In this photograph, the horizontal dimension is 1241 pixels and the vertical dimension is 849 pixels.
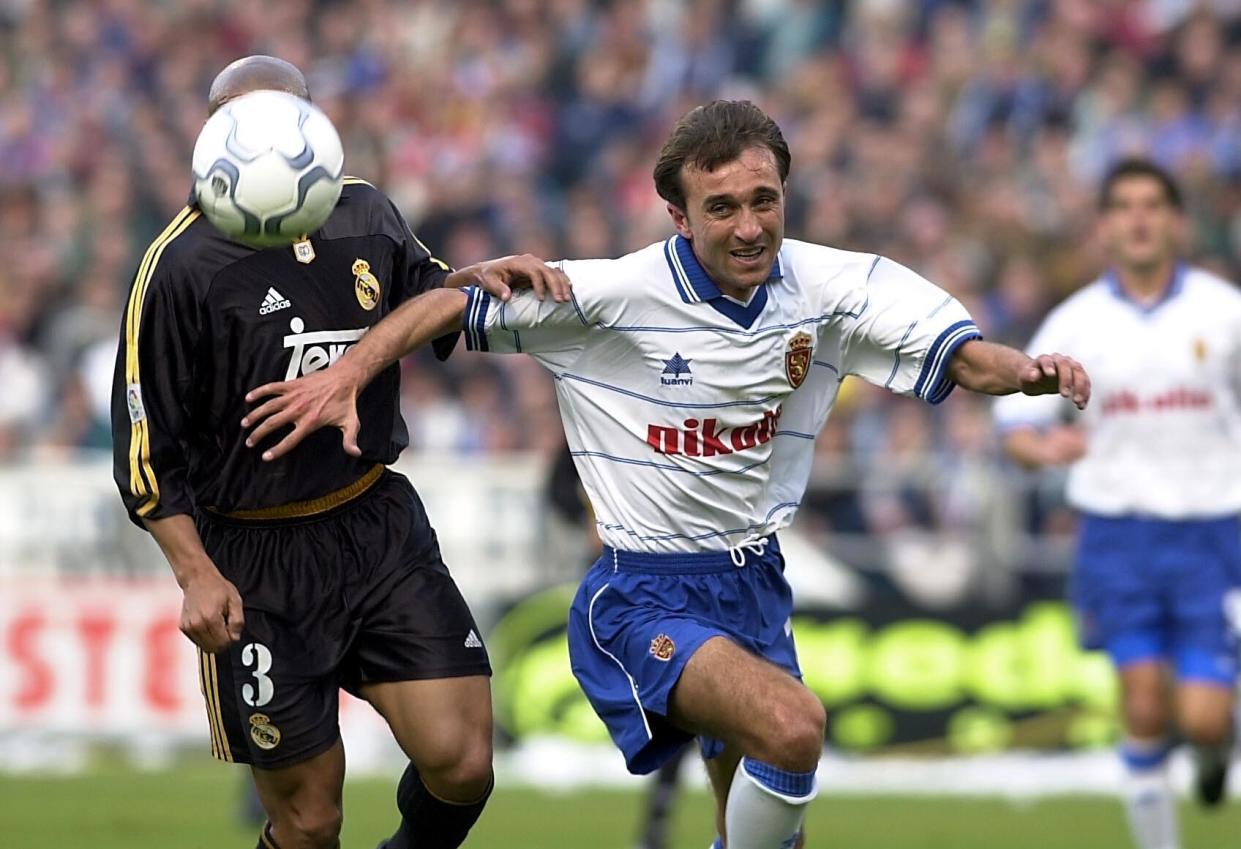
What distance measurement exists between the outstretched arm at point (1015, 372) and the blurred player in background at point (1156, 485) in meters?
2.97

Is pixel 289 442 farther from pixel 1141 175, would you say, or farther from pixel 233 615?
pixel 1141 175

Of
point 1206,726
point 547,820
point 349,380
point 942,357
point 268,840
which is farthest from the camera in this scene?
point 547,820

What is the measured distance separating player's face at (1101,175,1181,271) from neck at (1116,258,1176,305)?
1.3 inches

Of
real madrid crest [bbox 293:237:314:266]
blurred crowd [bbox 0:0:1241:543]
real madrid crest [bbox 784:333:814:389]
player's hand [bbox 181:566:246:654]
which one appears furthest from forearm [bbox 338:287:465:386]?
blurred crowd [bbox 0:0:1241:543]

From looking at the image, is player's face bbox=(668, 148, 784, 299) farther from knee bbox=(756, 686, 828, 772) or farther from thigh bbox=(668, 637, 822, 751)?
knee bbox=(756, 686, 828, 772)

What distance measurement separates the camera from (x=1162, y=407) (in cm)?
1005

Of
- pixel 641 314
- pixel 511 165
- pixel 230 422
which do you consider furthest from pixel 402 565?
pixel 511 165

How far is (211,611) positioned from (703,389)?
1642 mm

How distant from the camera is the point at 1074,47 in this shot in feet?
62.3

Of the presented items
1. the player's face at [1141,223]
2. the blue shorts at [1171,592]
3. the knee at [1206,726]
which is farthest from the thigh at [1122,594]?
the player's face at [1141,223]

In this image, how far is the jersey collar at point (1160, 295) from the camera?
33.4ft

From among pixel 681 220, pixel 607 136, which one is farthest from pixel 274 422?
pixel 607 136

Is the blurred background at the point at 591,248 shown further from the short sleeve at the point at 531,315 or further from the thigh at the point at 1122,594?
the short sleeve at the point at 531,315

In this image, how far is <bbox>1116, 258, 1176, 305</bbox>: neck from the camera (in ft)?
33.6
